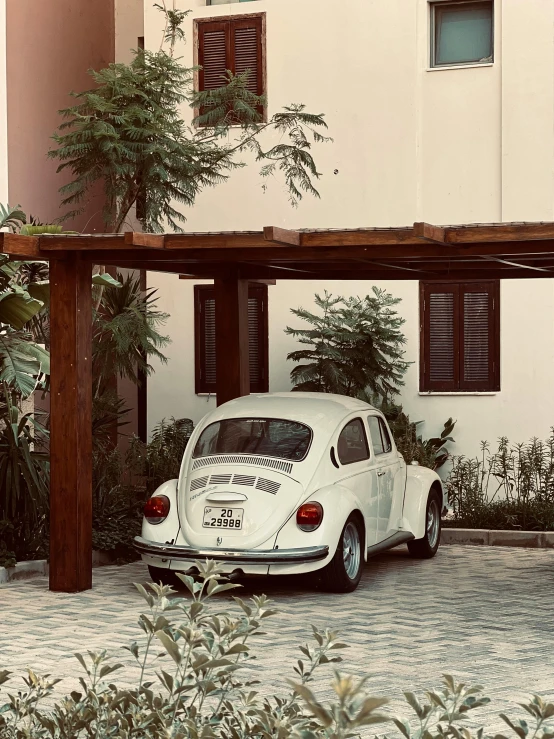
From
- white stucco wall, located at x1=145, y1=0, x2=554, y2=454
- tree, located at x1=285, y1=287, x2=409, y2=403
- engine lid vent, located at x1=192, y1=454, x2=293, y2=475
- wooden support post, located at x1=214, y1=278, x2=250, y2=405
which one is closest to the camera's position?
engine lid vent, located at x1=192, y1=454, x2=293, y2=475

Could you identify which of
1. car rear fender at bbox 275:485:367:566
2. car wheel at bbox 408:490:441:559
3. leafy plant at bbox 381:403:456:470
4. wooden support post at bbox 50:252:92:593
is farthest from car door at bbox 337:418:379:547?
leafy plant at bbox 381:403:456:470

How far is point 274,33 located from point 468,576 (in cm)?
1079

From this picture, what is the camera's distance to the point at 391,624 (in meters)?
9.29

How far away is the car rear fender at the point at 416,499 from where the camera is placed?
12.3 metres

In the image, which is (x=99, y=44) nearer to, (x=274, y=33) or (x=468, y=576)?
(x=274, y=33)

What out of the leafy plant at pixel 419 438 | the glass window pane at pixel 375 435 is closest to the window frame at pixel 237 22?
the leafy plant at pixel 419 438

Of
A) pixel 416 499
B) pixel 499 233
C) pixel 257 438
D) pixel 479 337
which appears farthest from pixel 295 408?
pixel 479 337

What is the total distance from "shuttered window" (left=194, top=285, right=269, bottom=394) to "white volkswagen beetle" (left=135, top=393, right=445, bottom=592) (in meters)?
7.20

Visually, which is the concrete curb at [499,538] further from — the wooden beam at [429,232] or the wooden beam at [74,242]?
the wooden beam at [74,242]

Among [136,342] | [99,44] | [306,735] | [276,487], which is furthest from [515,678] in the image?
[99,44]

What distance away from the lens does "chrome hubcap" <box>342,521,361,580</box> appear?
1070 cm

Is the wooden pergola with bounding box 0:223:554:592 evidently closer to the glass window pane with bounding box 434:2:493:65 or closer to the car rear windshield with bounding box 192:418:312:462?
the car rear windshield with bounding box 192:418:312:462

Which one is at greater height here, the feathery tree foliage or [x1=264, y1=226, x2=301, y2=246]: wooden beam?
the feathery tree foliage

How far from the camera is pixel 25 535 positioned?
12.4 metres
